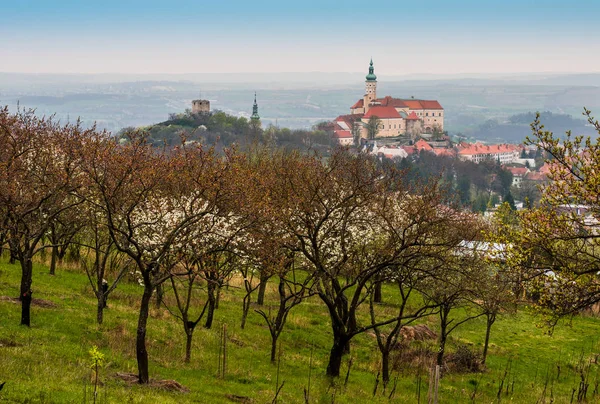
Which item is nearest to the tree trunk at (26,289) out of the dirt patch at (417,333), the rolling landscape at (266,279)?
the rolling landscape at (266,279)

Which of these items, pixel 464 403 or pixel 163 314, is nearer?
pixel 464 403

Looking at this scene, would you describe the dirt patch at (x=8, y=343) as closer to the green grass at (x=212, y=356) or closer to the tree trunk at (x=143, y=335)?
the green grass at (x=212, y=356)

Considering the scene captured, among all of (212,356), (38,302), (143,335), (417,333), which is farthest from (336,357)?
(38,302)

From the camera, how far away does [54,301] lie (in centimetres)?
2450

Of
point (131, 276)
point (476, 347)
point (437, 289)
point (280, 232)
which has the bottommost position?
point (476, 347)

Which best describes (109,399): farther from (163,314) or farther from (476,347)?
(476,347)

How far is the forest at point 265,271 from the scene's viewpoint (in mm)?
16000

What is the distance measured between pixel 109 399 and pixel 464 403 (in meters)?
12.3

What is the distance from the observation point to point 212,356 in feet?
71.4

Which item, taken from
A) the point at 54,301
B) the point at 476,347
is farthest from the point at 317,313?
the point at 54,301

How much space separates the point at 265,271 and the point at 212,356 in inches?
144

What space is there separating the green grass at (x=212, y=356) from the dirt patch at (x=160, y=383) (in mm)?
222

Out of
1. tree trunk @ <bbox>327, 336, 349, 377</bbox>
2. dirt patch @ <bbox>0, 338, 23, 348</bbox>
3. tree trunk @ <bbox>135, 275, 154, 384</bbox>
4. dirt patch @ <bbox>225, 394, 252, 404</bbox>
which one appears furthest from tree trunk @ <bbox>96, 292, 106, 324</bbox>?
tree trunk @ <bbox>327, 336, 349, 377</bbox>

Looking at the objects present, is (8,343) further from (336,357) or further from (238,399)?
(336,357)
